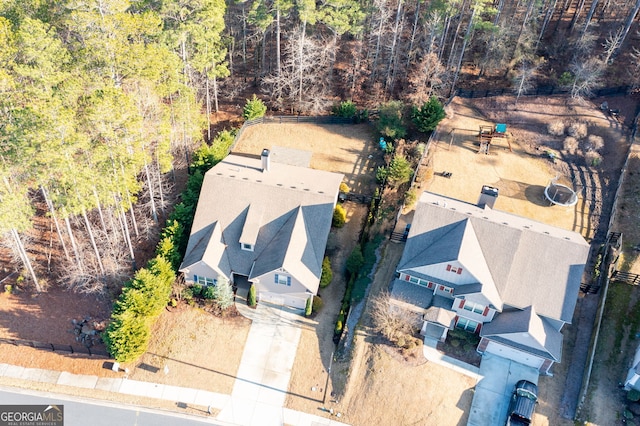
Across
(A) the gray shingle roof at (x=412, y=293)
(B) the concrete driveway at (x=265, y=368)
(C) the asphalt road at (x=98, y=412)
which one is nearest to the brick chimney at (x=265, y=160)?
(B) the concrete driveway at (x=265, y=368)

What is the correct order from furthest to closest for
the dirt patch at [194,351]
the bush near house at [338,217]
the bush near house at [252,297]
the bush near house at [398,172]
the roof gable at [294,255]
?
1. the bush near house at [398,172]
2. the bush near house at [338,217]
3. the bush near house at [252,297]
4. the roof gable at [294,255]
5. the dirt patch at [194,351]

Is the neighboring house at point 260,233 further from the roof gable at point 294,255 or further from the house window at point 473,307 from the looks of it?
the house window at point 473,307

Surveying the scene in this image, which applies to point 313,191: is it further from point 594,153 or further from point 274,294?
point 594,153

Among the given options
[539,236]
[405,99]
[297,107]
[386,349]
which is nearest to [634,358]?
[539,236]

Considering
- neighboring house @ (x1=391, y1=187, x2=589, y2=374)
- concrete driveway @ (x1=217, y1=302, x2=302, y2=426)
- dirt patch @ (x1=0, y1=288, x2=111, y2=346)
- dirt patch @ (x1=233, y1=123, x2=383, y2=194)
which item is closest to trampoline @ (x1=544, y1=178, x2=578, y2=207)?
neighboring house @ (x1=391, y1=187, x2=589, y2=374)

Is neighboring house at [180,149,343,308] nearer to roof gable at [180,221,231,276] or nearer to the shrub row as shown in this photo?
roof gable at [180,221,231,276]
